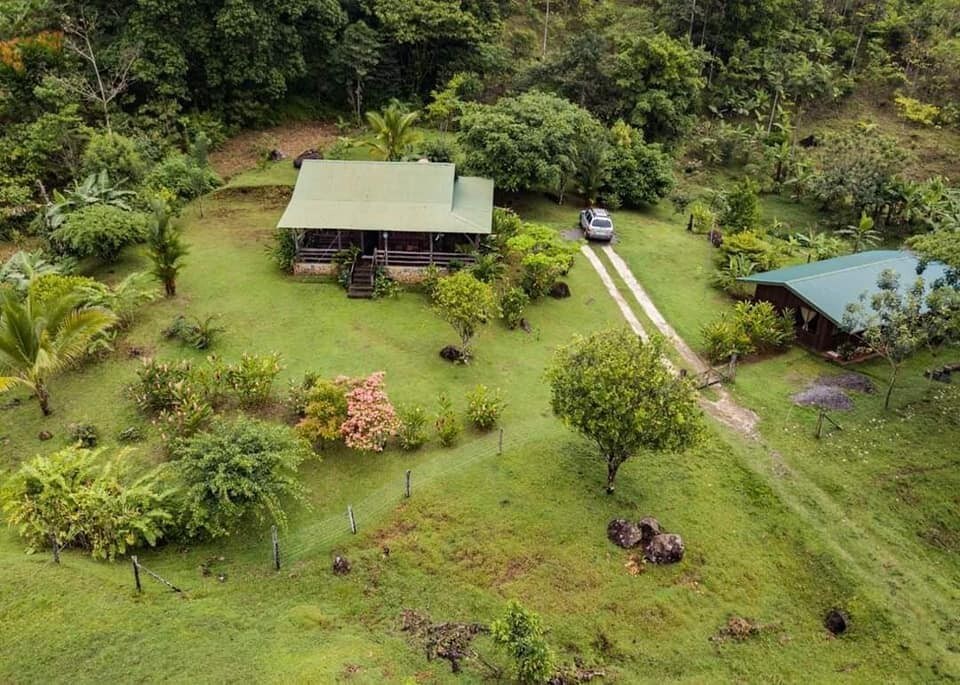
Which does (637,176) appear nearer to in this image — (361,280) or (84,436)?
(361,280)

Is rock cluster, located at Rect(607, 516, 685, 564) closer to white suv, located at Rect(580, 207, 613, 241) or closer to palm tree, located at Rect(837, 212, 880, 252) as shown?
white suv, located at Rect(580, 207, 613, 241)

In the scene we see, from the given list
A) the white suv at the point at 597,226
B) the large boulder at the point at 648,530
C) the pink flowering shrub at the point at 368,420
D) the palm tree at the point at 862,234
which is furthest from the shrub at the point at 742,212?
the pink flowering shrub at the point at 368,420

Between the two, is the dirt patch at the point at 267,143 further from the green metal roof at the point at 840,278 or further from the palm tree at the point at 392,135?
the green metal roof at the point at 840,278

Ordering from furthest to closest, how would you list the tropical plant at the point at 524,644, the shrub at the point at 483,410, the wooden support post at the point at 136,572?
1. the shrub at the point at 483,410
2. the wooden support post at the point at 136,572
3. the tropical plant at the point at 524,644

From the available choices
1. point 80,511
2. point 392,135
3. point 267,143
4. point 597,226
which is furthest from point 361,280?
point 267,143

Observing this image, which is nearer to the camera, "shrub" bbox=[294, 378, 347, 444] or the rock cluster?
the rock cluster

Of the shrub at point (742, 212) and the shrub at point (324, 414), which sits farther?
the shrub at point (742, 212)

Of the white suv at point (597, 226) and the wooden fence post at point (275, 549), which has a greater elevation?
the white suv at point (597, 226)

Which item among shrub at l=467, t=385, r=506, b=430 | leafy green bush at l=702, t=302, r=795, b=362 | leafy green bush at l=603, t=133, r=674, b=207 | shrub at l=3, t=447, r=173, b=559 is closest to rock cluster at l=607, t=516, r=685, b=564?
shrub at l=467, t=385, r=506, b=430
